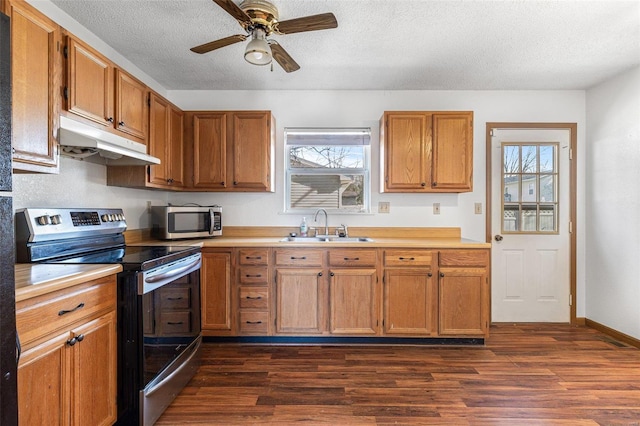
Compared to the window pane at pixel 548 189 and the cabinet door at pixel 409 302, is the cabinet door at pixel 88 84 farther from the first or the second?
the window pane at pixel 548 189

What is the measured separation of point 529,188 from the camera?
3.24 meters

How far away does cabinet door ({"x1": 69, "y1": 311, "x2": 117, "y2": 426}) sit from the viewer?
52.1 inches

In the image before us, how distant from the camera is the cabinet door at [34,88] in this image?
1381mm

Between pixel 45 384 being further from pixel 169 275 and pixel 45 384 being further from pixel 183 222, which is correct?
pixel 183 222

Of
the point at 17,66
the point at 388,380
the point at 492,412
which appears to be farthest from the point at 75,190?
the point at 492,412

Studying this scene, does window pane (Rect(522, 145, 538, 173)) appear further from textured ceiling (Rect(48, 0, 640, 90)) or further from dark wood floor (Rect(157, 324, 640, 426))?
dark wood floor (Rect(157, 324, 640, 426))

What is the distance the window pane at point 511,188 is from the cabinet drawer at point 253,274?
102 inches

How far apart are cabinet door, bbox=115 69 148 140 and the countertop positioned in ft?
3.50

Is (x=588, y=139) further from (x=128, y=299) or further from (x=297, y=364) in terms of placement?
(x=128, y=299)

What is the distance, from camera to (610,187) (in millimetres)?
2957

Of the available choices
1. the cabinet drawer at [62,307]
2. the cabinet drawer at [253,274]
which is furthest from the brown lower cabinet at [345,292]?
the cabinet drawer at [62,307]

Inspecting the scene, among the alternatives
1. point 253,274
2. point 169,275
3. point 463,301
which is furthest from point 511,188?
point 169,275

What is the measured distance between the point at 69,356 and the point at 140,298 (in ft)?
1.18

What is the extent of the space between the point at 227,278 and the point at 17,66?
1.86 meters
